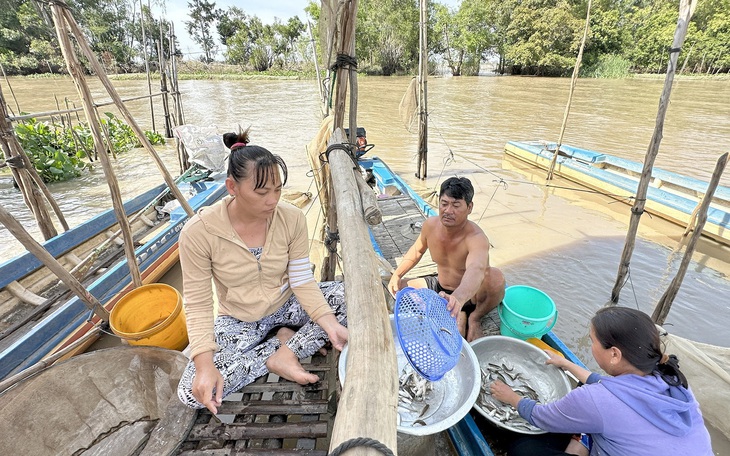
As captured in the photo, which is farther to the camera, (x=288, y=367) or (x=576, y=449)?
(x=288, y=367)

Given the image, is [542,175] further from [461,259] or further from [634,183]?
[461,259]

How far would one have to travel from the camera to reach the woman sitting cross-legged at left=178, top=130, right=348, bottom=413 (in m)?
1.82

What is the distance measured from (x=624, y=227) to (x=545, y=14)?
107ft

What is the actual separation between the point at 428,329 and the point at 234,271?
123 centimetres

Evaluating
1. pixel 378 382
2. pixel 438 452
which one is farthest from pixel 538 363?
pixel 378 382

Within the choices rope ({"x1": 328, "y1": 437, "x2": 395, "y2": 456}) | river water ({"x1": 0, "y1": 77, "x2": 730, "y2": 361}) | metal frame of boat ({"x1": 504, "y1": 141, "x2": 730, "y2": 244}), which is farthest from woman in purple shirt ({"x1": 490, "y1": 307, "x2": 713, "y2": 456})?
metal frame of boat ({"x1": 504, "y1": 141, "x2": 730, "y2": 244})

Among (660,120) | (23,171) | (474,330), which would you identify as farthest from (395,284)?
(23,171)

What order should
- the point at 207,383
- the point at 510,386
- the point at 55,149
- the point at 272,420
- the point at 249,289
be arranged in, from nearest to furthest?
1. the point at 207,383
2. the point at 272,420
3. the point at 249,289
4. the point at 510,386
5. the point at 55,149

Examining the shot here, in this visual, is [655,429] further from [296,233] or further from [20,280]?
[20,280]

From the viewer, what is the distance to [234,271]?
2.04 meters

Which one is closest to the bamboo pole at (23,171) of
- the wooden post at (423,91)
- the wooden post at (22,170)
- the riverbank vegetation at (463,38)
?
the wooden post at (22,170)

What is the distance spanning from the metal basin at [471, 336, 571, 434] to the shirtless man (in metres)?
0.38

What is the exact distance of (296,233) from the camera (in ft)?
7.29

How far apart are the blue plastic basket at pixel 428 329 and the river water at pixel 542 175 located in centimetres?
287
